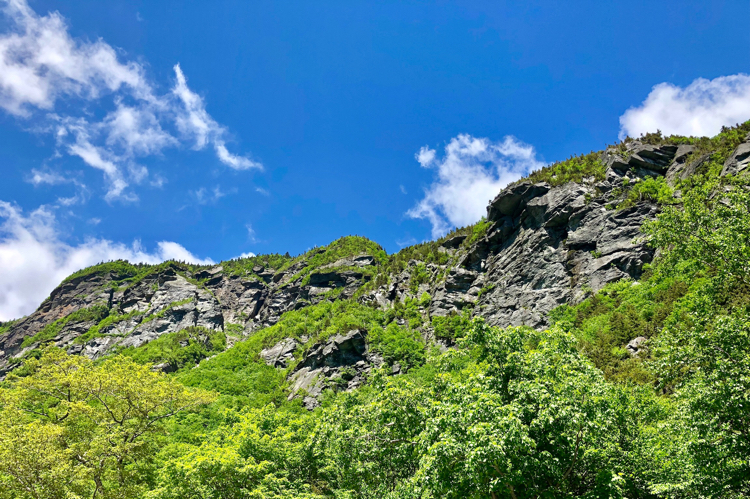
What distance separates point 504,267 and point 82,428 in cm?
5398

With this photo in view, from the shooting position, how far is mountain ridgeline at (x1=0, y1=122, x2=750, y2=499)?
10.7m

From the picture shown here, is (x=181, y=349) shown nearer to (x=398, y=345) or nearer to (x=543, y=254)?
(x=398, y=345)

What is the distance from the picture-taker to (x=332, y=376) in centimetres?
5559

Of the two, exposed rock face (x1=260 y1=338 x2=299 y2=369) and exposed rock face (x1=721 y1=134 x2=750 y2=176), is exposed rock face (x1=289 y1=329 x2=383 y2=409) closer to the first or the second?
exposed rock face (x1=260 y1=338 x2=299 y2=369)

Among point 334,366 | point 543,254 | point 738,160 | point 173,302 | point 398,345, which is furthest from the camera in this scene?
point 173,302

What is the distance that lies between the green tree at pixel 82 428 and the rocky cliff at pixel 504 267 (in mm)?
31326

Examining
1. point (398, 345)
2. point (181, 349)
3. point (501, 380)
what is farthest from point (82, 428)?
point (181, 349)

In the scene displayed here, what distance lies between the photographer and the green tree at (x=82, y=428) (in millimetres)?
18047

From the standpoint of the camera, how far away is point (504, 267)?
5838cm

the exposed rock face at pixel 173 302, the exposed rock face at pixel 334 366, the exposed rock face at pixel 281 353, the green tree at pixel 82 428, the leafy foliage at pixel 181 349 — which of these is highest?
the exposed rock face at pixel 173 302

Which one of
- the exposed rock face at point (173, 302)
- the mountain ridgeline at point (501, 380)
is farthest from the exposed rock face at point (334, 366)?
the exposed rock face at point (173, 302)

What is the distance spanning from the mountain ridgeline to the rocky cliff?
383 millimetres

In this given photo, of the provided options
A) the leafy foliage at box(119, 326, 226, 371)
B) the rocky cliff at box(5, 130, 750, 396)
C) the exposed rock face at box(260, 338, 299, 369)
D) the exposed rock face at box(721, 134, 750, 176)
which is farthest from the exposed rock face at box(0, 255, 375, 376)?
the exposed rock face at box(721, 134, 750, 176)

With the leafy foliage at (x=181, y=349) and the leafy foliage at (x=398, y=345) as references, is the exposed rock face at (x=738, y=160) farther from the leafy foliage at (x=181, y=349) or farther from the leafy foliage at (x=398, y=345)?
the leafy foliage at (x=181, y=349)
